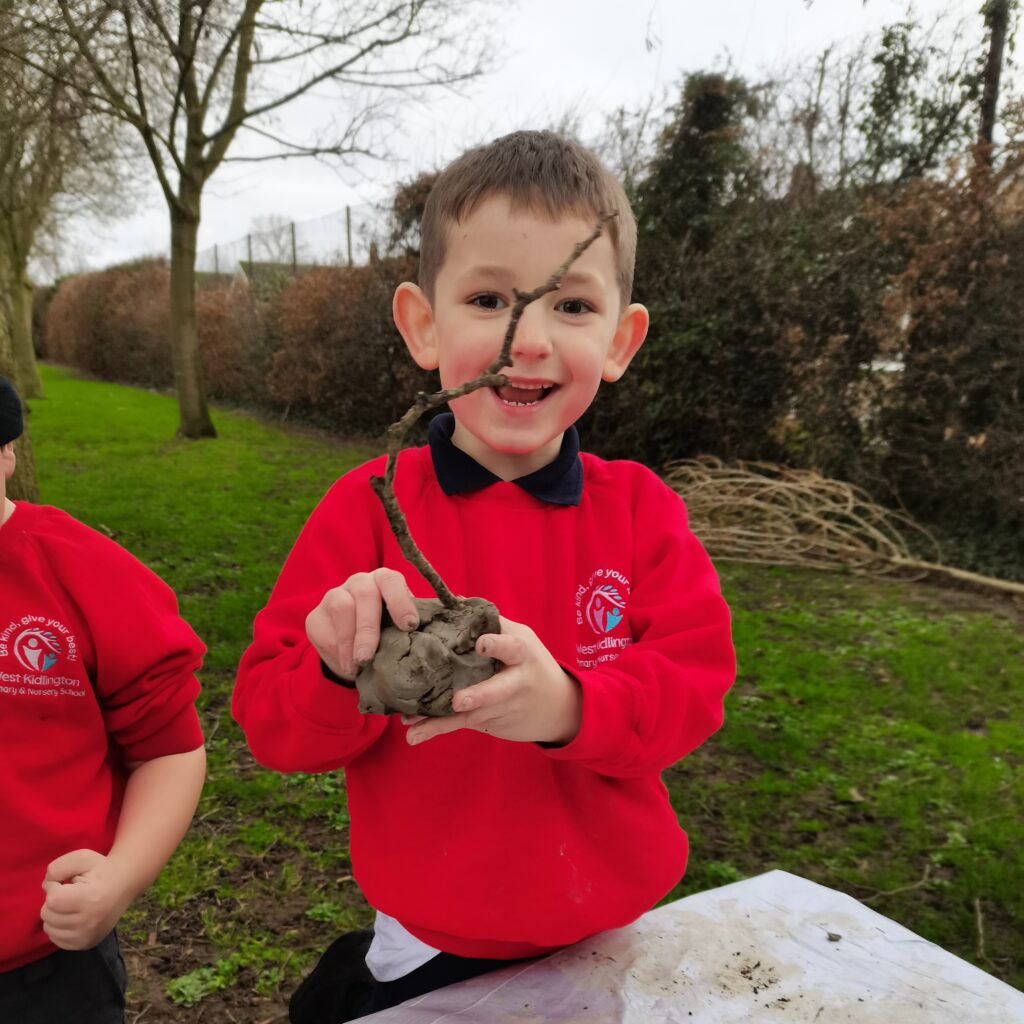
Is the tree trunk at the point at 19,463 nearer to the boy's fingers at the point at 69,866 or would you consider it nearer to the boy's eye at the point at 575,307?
the boy's fingers at the point at 69,866

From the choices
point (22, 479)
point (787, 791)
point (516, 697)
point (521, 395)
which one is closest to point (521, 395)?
point (521, 395)

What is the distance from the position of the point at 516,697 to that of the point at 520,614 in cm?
39

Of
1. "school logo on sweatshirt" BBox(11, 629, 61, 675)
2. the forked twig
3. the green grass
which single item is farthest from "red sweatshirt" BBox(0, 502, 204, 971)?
the green grass

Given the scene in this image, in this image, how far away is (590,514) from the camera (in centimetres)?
146

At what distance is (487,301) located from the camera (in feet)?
4.22

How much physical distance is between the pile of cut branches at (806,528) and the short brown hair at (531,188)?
593cm

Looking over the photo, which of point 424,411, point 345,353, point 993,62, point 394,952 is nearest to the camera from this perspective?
point 424,411

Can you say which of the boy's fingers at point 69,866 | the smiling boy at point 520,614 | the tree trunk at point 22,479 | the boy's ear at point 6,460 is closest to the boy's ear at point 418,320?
the smiling boy at point 520,614

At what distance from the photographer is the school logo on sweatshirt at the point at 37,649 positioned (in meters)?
1.29

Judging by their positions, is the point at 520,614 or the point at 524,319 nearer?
the point at 524,319

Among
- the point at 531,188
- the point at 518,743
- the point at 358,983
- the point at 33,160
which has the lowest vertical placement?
the point at 358,983

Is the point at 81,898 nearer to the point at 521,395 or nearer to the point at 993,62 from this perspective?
the point at 521,395

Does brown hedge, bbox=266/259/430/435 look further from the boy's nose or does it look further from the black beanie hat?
the boy's nose

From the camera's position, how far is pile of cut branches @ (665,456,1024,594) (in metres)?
6.83
